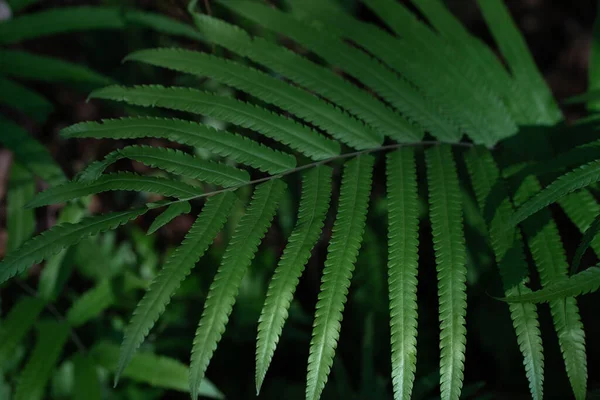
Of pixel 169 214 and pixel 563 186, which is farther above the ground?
pixel 563 186

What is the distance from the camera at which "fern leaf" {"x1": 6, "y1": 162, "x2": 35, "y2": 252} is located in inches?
87.8

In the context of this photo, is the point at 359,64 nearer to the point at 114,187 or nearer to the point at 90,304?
the point at 114,187

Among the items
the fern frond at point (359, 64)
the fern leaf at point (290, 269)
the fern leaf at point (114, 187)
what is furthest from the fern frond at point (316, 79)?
the fern leaf at point (114, 187)

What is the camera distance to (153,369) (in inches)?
80.9

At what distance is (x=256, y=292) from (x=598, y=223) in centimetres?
178

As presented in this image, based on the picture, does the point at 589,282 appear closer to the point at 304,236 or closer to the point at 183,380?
the point at 304,236

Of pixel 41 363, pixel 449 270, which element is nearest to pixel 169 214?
pixel 449 270

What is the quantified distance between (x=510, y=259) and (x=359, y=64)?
81cm

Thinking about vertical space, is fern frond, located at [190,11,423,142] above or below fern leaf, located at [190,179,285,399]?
above

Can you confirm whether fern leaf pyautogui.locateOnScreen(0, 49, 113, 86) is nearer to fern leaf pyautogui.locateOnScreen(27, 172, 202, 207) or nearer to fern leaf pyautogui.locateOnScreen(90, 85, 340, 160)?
fern leaf pyautogui.locateOnScreen(90, 85, 340, 160)

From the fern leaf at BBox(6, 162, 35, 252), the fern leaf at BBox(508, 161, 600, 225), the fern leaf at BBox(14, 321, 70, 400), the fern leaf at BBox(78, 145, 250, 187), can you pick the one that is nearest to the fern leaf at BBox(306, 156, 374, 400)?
the fern leaf at BBox(78, 145, 250, 187)

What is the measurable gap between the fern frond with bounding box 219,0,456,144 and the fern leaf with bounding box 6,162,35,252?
1.09 metres

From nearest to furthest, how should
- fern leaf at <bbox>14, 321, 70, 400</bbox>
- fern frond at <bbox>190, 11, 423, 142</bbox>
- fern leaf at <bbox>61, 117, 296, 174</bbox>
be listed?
fern leaf at <bbox>61, 117, 296, 174</bbox>
fern frond at <bbox>190, 11, 423, 142</bbox>
fern leaf at <bbox>14, 321, 70, 400</bbox>

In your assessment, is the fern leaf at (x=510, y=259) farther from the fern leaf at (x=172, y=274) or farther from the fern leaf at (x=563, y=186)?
the fern leaf at (x=172, y=274)
